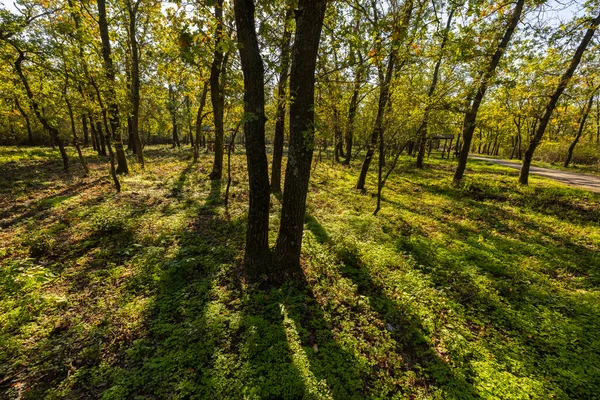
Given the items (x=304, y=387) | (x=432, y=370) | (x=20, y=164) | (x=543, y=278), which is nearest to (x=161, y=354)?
(x=304, y=387)

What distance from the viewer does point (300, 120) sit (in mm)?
4035

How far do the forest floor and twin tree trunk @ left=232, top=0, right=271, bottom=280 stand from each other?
0.65 m

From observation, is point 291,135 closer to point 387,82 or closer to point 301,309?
point 301,309

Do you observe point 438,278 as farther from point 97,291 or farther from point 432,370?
point 97,291

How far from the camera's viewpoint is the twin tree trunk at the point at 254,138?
12.7ft

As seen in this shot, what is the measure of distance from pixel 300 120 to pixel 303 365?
12.3 feet

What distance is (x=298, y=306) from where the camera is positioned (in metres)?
4.26

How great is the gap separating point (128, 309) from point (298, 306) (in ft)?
9.89

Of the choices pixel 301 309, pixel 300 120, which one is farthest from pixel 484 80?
pixel 301 309

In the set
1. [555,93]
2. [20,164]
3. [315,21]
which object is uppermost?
→ [555,93]

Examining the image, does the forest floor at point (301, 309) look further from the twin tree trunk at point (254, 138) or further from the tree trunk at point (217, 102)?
the tree trunk at point (217, 102)

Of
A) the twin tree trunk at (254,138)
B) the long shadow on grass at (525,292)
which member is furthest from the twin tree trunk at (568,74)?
the twin tree trunk at (254,138)

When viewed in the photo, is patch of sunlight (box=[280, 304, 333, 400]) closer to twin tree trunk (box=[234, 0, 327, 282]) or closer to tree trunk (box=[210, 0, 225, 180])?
twin tree trunk (box=[234, 0, 327, 282])

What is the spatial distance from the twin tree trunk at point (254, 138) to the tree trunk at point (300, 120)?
44cm
